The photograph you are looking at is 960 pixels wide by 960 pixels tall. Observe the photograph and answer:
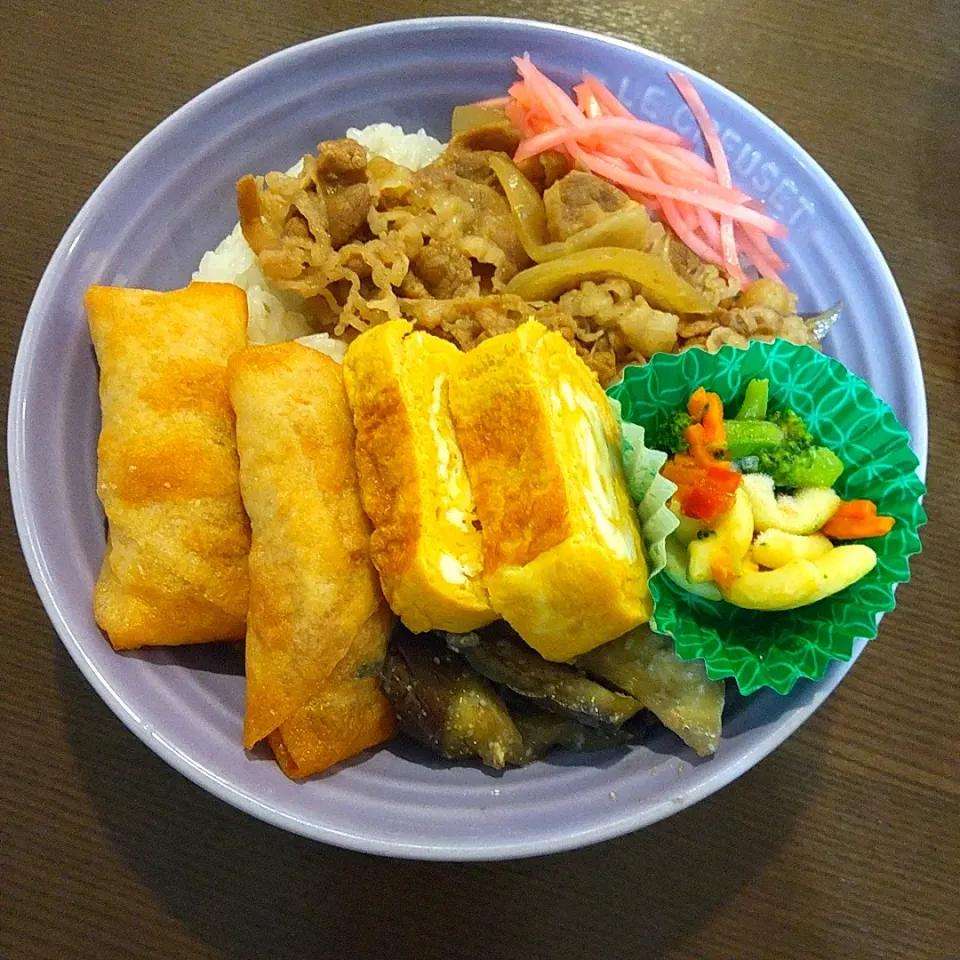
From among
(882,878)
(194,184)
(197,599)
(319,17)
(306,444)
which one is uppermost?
(319,17)

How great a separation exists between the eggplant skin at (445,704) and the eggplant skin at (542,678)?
8 cm

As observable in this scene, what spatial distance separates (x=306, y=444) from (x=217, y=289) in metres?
0.56

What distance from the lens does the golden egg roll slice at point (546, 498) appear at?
59.8 inches

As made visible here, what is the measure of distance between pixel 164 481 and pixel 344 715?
A: 673 mm

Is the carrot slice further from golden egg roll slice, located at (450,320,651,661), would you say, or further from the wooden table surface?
the wooden table surface

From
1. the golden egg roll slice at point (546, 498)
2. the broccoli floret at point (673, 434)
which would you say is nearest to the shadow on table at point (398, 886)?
the golden egg roll slice at point (546, 498)

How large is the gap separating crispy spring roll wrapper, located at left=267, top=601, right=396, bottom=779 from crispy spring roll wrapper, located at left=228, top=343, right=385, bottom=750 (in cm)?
3

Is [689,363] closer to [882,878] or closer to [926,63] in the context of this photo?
[882,878]

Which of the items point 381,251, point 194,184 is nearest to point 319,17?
point 194,184

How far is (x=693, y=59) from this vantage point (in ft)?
8.93

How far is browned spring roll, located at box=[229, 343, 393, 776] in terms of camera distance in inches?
69.4

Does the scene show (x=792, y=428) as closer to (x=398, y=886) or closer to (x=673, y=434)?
(x=673, y=434)

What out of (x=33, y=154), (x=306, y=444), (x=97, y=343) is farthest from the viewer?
(x=33, y=154)

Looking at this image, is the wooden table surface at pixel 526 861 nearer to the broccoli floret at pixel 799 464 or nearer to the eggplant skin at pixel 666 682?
the eggplant skin at pixel 666 682
